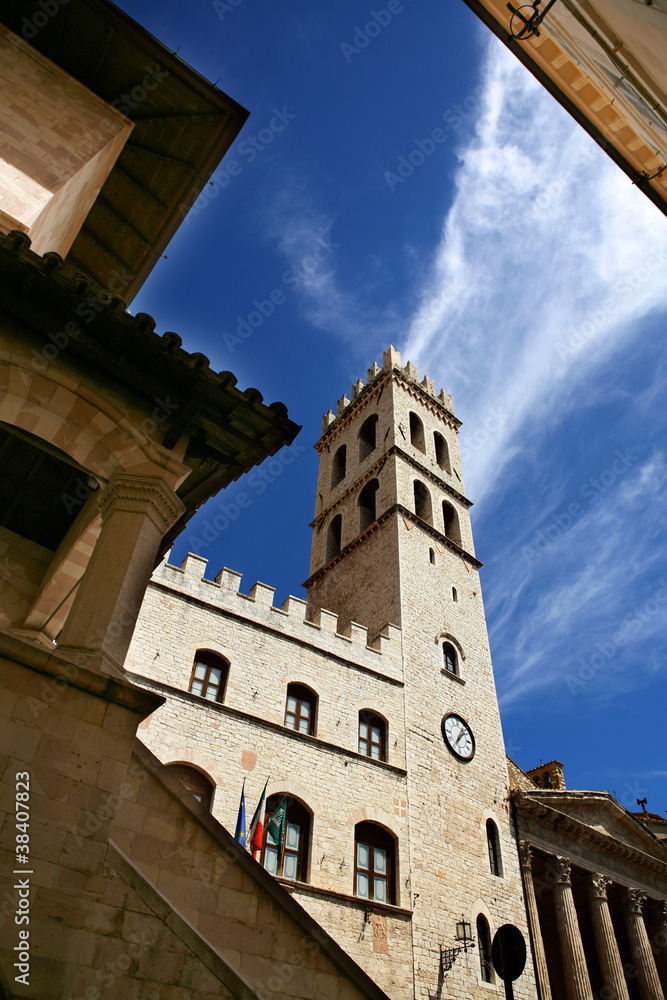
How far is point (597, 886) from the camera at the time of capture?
68.7 feet

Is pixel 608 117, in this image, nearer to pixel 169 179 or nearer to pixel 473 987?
pixel 169 179

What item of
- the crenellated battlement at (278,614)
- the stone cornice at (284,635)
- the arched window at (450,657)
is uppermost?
the arched window at (450,657)

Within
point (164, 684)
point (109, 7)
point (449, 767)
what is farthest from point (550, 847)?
point (109, 7)

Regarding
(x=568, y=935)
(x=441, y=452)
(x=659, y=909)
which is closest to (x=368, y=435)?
Answer: (x=441, y=452)

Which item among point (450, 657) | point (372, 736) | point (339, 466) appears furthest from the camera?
point (339, 466)

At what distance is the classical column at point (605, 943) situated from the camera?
19000mm

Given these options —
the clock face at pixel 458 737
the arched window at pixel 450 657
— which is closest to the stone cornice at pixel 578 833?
the clock face at pixel 458 737

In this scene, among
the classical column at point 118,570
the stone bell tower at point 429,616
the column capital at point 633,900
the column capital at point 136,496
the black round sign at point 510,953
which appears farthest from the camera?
the column capital at point 633,900

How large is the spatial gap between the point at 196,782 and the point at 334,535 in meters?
16.2

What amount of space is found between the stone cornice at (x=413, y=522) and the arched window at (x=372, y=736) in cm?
863

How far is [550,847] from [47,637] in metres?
18.0

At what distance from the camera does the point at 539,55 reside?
337 inches

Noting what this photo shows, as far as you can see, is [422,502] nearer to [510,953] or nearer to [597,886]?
[597,886]

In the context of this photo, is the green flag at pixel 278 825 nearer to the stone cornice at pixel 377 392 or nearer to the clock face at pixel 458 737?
the clock face at pixel 458 737
